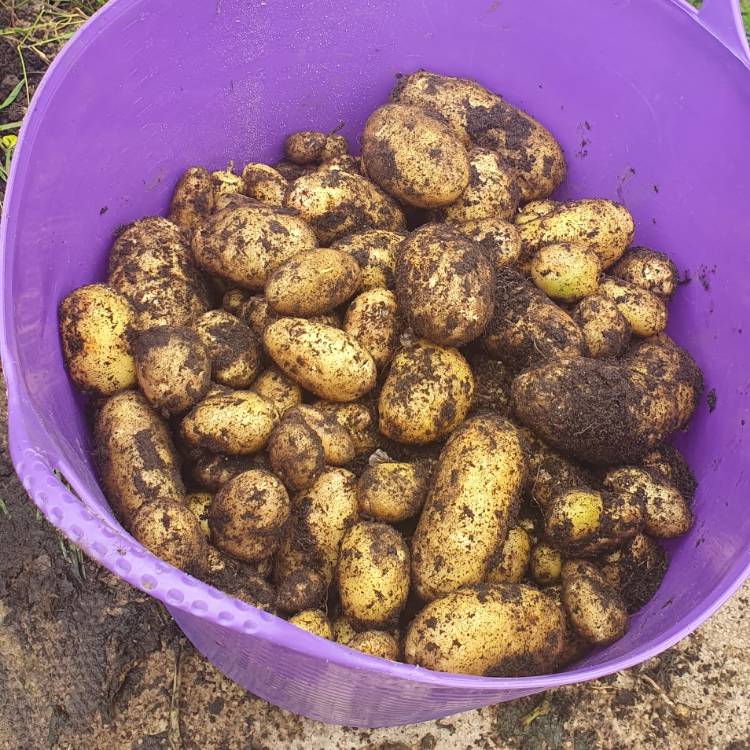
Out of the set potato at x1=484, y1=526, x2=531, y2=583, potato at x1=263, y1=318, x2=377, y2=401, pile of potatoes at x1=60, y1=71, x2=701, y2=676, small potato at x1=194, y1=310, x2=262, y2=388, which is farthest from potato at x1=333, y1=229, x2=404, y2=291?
potato at x1=484, y1=526, x2=531, y2=583

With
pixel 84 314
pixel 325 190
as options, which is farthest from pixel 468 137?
pixel 84 314

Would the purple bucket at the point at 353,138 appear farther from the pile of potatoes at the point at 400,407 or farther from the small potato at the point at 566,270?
the small potato at the point at 566,270

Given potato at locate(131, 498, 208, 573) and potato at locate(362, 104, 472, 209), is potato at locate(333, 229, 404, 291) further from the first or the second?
potato at locate(131, 498, 208, 573)

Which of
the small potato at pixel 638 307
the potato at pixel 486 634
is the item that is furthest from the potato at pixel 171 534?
the small potato at pixel 638 307

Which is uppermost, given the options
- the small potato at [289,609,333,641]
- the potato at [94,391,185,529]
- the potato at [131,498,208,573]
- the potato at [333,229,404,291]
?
the potato at [333,229,404,291]

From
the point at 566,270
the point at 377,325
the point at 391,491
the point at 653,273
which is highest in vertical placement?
the point at 653,273

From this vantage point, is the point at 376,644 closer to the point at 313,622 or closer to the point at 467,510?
the point at 313,622

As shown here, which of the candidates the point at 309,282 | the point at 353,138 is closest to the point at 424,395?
the point at 309,282
